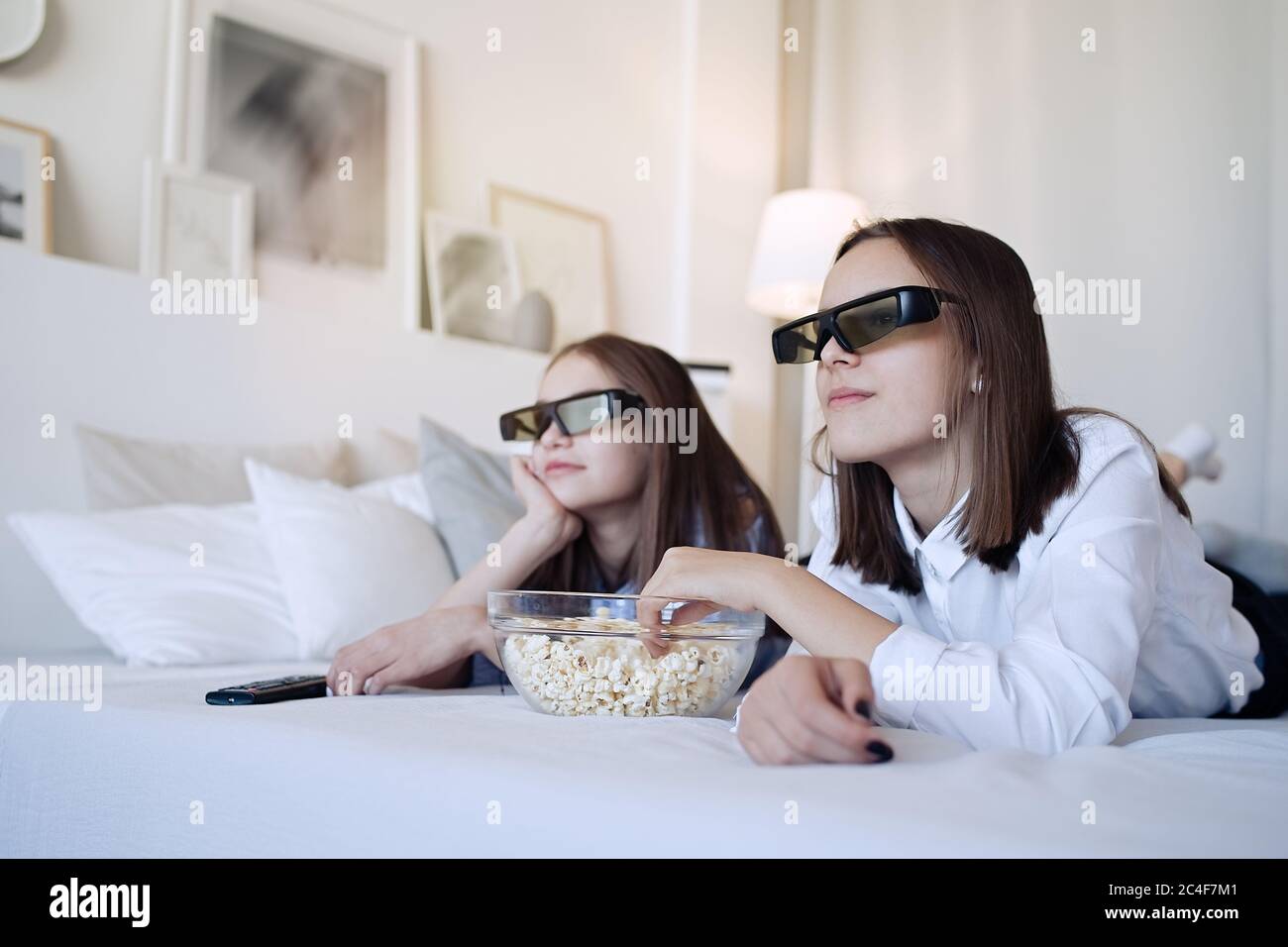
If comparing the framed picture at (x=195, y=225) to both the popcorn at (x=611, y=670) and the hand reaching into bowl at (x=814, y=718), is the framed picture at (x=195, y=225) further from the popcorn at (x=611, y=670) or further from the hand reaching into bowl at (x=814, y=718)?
the hand reaching into bowl at (x=814, y=718)

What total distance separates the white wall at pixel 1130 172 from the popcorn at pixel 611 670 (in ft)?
7.59

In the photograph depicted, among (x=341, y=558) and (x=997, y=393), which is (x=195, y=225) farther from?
(x=997, y=393)

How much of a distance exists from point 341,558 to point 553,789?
4.10 feet

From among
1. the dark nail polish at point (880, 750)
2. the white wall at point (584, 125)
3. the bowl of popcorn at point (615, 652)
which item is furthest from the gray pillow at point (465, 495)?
the dark nail polish at point (880, 750)

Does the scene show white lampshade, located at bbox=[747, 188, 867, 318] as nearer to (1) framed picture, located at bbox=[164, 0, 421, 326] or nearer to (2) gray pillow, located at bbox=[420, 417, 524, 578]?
(1) framed picture, located at bbox=[164, 0, 421, 326]

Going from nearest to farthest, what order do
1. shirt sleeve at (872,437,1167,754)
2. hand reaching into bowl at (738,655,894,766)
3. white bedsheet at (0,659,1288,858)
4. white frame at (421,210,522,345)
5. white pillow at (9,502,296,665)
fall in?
white bedsheet at (0,659,1288,858) < hand reaching into bowl at (738,655,894,766) < shirt sleeve at (872,437,1167,754) < white pillow at (9,502,296,665) < white frame at (421,210,522,345)

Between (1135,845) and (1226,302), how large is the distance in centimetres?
279

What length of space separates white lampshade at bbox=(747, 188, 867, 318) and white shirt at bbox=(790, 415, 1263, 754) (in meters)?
2.10

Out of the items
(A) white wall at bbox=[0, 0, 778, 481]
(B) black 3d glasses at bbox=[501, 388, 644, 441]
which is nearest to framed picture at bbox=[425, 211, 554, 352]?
(A) white wall at bbox=[0, 0, 778, 481]

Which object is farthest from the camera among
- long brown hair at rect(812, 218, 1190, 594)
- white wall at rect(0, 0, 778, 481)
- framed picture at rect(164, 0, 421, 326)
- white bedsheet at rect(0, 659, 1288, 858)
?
framed picture at rect(164, 0, 421, 326)

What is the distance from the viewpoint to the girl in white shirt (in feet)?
2.98

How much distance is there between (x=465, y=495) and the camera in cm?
210

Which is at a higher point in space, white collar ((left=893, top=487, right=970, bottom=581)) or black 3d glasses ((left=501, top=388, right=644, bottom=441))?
black 3d glasses ((left=501, top=388, right=644, bottom=441))
